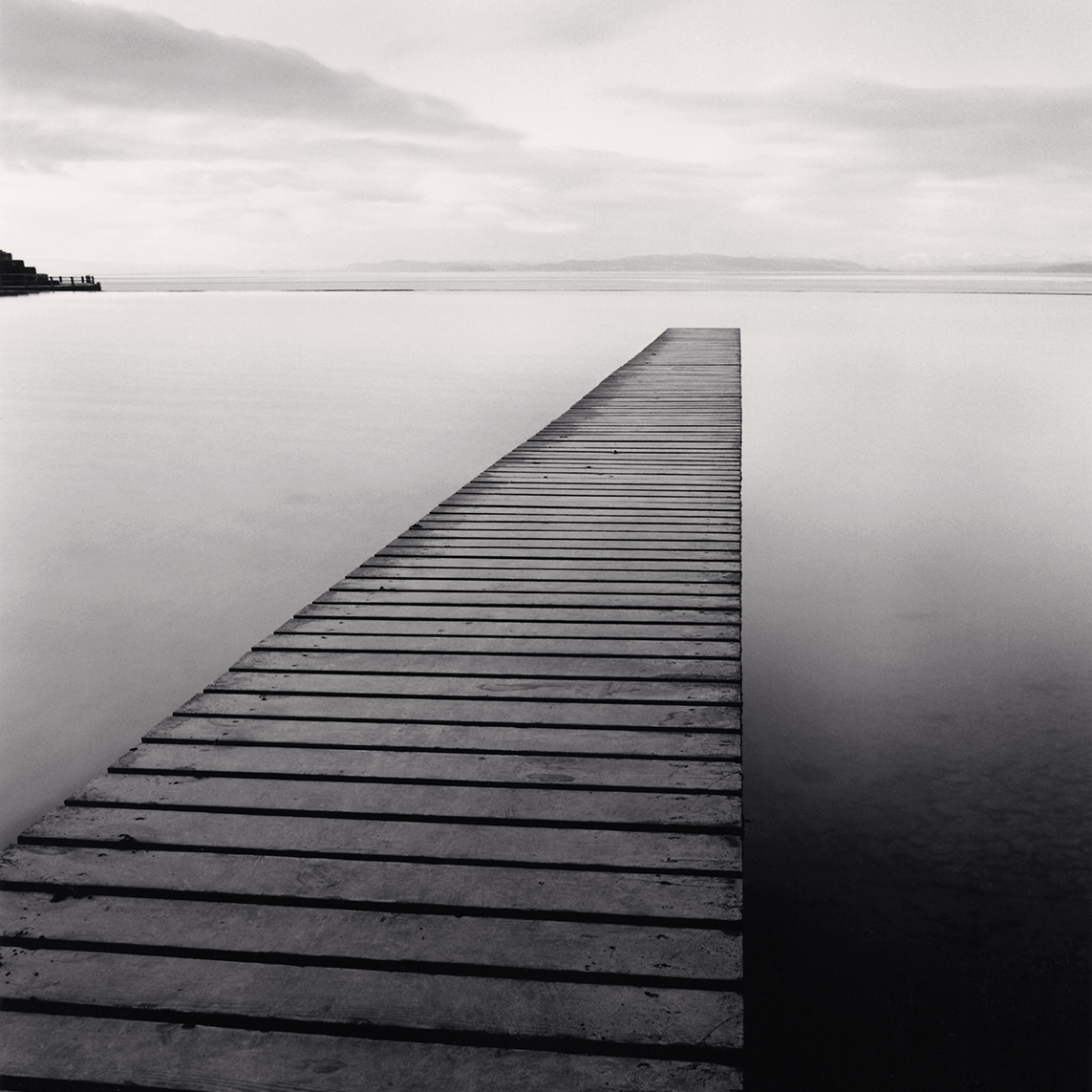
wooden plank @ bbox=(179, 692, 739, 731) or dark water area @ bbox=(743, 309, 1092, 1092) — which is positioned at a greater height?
wooden plank @ bbox=(179, 692, 739, 731)

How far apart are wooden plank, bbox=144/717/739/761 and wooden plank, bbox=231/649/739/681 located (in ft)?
1.23

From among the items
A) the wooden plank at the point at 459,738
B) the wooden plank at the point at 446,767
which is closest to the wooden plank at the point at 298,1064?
the wooden plank at the point at 446,767

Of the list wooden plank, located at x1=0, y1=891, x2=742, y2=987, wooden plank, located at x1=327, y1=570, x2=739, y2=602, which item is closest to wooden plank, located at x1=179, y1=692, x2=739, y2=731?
wooden plank, located at x1=0, y1=891, x2=742, y2=987

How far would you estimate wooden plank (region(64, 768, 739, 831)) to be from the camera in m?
2.23

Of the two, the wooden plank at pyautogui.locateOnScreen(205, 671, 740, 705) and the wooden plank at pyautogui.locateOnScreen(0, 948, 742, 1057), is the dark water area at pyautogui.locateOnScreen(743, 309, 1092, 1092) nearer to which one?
the wooden plank at pyautogui.locateOnScreen(205, 671, 740, 705)

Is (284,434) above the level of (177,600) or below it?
above

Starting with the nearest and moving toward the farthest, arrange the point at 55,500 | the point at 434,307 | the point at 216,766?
the point at 216,766
the point at 55,500
the point at 434,307

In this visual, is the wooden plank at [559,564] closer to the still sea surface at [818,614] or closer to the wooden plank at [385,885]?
the still sea surface at [818,614]

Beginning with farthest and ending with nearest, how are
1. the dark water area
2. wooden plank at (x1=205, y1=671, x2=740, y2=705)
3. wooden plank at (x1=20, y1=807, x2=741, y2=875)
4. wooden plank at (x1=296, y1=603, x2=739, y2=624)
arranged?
wooden plank at (x1=296, y1=603, x2=739, y2=624)
wooden plank at (x1=205, y1=671, x2=740, y2=705)
the dark water area
wooden plank at (x1=20, y1=807, x2=741, y2=875)

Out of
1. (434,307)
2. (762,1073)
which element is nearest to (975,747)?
(762,1073)

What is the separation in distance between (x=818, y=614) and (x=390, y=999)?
356 cm

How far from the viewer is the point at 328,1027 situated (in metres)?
1.62

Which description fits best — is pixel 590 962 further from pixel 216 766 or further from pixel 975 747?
pixel 975 747

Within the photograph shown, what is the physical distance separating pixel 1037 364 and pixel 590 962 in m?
15.8
